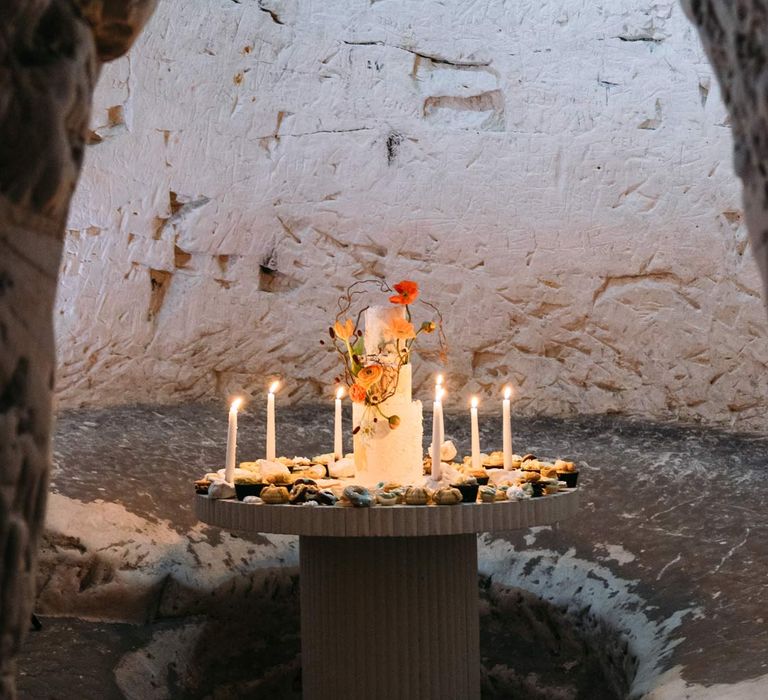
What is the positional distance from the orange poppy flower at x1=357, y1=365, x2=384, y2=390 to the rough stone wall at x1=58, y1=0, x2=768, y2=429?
253 cm

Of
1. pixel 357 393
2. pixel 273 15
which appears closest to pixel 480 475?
pixel 357 393

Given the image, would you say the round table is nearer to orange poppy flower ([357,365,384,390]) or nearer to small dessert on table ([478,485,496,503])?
small dessert on table ([478,485,496,503])

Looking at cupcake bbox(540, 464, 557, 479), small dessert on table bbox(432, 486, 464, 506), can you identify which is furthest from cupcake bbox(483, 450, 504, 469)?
small dessert on table bbox(432, 486, 464, 506)

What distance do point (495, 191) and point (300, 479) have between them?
3186 mm

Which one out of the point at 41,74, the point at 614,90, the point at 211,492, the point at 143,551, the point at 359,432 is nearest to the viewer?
the point at 41,74

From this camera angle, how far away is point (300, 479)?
305 centimetres

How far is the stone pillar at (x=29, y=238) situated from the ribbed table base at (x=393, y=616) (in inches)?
88.1

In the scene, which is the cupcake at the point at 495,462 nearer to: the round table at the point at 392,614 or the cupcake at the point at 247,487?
the round table at the point at 392,614

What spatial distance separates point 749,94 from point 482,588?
11.7 feet

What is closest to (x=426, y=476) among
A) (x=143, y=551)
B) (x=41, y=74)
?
(x=143, y=551)

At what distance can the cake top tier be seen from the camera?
3269mm

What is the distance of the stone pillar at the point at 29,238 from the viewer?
0.83 meters

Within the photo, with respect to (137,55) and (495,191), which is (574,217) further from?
(137,55)

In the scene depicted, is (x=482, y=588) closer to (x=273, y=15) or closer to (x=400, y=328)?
(x=400, y=328)
